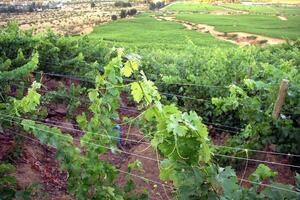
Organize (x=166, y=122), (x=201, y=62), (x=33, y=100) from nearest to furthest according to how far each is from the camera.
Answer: (x=166, y=122)
(x=33, y=100)
(x=201, y=62)

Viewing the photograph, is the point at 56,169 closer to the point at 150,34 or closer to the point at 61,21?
the point at 150,34

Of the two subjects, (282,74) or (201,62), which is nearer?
(282,74)

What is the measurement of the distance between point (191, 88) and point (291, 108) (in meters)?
2.74

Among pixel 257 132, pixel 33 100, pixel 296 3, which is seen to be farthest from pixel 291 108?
pixel 296 3

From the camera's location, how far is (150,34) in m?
38.1

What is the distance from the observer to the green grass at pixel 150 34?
32969mm

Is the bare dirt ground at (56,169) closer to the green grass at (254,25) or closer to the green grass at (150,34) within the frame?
the green grass at (150,34)

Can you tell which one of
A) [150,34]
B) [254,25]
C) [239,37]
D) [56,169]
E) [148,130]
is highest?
[148,130]

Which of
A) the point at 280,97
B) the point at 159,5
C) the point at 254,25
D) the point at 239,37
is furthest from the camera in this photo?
the point at 159,5

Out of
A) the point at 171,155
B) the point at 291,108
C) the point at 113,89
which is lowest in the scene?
the point at 291,108

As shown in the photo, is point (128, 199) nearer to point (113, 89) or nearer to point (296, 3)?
point (113, 89)

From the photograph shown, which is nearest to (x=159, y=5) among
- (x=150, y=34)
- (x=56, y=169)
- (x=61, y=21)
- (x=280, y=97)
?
(x=61, y=21)

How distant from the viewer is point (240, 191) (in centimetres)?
271

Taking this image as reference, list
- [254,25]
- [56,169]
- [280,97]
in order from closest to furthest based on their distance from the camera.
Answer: [280,97] < [56,169] < [254,25]
